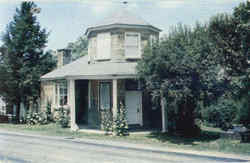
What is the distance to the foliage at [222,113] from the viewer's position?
14203 mm

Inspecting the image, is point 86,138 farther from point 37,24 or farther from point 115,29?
point 37,24

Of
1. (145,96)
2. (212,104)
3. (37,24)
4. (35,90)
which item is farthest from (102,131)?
(37,24)

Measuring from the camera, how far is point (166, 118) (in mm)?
17000

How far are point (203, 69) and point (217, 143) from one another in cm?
389

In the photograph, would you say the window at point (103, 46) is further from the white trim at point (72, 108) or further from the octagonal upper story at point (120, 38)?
the white trim at point (72, 108)

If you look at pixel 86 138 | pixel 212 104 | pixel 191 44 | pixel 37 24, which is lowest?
pixel 86 138

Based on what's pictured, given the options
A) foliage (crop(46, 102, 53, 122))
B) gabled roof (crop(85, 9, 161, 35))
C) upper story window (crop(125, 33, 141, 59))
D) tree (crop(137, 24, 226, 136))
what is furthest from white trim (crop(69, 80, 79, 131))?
foliage (crop(46, 102, 53, 122))

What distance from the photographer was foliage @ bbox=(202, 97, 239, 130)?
14203 millimetres

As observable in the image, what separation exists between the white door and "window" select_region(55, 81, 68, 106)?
673 centimetres

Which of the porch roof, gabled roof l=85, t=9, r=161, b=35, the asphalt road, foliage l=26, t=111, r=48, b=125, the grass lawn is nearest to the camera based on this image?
the asphalt road

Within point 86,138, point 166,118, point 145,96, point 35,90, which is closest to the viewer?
point 86,138

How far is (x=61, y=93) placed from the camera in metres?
22.5

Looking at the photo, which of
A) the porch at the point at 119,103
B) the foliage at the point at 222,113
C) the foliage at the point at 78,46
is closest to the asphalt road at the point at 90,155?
the foliage at the point at 222,113

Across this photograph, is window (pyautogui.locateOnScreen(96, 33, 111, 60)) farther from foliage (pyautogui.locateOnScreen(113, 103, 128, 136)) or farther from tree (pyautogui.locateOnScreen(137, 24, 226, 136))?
tree (pyautogui.locateOnScreen(137, 24, 226, 136))
